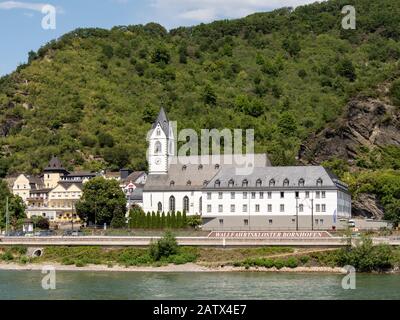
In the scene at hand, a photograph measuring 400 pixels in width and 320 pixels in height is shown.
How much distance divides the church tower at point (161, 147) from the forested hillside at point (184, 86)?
606 inches

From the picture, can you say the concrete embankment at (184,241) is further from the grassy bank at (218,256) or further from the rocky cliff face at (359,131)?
the rocky cliff face at (359,131)

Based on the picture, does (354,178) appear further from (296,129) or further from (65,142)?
(65,142)

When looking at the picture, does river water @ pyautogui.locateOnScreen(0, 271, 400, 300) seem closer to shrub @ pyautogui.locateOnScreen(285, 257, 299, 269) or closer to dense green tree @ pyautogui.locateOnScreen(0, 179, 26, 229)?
shrub @ pyautogui.locateOnScreen(285, 257, 299, 269)

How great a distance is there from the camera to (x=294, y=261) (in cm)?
6325

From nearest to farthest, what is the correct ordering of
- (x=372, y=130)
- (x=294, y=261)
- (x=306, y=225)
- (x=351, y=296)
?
(x=351, y=296)
(x=294, y=261)
(x=306, y=225)
(x=372, y=130)

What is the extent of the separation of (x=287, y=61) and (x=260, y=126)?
42.1 m

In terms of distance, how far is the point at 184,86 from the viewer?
16162 cm

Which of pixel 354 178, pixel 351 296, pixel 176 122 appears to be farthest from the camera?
pixel 176 122

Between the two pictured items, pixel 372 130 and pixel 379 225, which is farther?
pixel 372 130

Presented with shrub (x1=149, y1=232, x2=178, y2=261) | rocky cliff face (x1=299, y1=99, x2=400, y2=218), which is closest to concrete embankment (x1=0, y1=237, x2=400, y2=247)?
shrub (x1=149, y1=232, x2=178, y2=261)

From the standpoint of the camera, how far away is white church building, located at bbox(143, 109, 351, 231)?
3231 inches

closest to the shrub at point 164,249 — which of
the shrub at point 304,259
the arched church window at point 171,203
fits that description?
the shrub at point 304,259

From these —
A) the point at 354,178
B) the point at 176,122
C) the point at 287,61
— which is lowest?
the point at 354,178

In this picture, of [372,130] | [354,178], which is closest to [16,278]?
[354,178]
